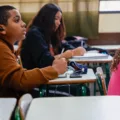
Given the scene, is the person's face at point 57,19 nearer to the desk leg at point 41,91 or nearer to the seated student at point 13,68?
the desk leg at point 41,91

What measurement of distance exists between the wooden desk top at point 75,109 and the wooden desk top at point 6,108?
9cm

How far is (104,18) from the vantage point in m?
4.49

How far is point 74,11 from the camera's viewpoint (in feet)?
14.2

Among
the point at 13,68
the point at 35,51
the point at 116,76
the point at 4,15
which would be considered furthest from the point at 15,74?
the point at 35,51

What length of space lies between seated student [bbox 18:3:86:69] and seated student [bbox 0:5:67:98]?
28.5 inches

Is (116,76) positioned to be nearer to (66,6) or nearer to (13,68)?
(13,68)

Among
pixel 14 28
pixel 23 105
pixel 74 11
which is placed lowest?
pixel 23 105

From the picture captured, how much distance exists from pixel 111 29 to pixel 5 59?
285cm

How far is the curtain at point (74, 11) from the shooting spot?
4309mm

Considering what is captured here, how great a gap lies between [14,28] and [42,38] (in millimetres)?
864

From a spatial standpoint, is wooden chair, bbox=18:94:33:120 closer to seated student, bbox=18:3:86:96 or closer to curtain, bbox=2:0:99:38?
seated student, bbox=18:3:86:96

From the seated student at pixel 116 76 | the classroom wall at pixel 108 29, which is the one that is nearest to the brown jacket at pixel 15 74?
the seated student at pixel 116 76

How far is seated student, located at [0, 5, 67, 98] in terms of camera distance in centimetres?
190

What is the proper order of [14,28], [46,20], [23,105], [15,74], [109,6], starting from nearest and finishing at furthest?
[23,105] < [15,74] < [14,28] < [46,20] < [109,6]
